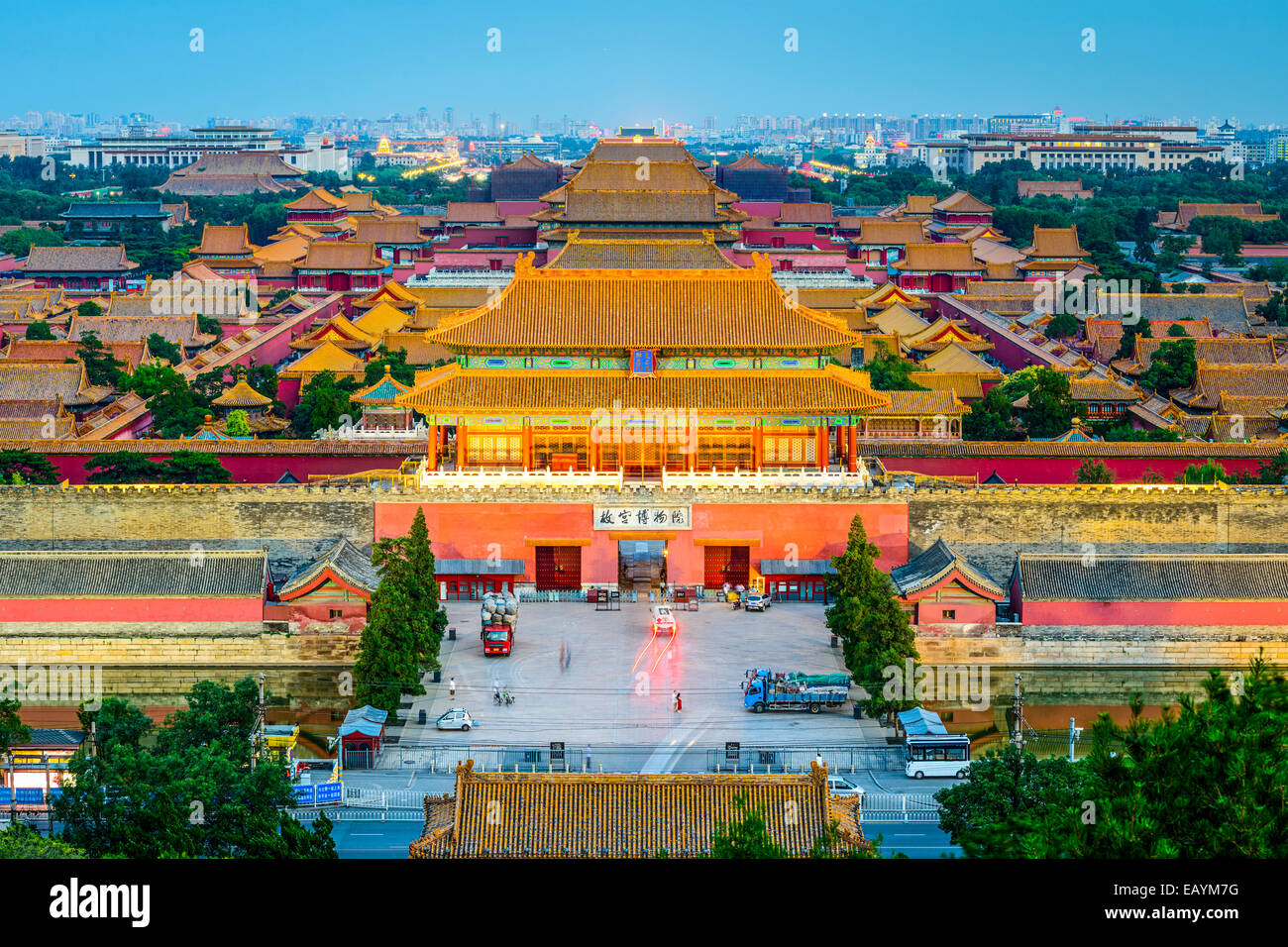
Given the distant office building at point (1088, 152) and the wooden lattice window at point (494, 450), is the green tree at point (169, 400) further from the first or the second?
the distant office building at point (1088, 152)

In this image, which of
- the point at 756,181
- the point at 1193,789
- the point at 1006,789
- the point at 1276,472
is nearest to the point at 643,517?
the point at 1276,472

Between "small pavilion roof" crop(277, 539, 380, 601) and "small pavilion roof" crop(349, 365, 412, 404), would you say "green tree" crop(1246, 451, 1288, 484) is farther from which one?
"small pavilion roof" crop(349, 365, 412, 404)

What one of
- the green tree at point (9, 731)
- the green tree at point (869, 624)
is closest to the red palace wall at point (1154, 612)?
the green tree at point (869, 624)

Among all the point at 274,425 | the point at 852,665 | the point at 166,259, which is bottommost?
the point at 852,665

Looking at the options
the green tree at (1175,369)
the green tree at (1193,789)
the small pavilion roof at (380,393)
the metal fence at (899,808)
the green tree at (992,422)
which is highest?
the green tree at (1175,369)

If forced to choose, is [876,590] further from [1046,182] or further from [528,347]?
[1046,182]

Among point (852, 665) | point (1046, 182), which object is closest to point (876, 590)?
point (852, 665)
